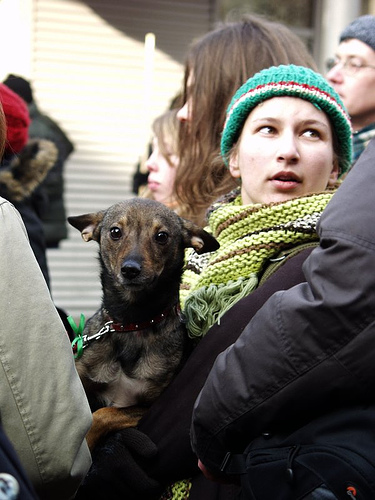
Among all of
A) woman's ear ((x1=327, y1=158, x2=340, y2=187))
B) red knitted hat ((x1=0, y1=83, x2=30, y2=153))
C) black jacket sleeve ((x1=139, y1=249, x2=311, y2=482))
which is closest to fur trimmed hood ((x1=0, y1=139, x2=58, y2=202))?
red knitted hat ((x1=0, y1=83, x2=30, y2=153))

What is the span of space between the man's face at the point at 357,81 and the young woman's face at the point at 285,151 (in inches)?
66.3

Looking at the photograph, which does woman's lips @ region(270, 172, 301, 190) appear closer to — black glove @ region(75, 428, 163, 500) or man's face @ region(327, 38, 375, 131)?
black glove @ region(75, 428, 163, 500)

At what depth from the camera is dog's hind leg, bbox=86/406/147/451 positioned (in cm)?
271

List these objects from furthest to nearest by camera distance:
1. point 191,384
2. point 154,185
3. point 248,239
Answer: point 154,185
point 248,239
point 191,384

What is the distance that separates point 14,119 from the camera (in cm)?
420

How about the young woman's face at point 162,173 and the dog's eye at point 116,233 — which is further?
the young woman's face at point 162,173

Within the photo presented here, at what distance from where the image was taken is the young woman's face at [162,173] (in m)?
4.45

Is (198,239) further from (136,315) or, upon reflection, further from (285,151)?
(285,151)

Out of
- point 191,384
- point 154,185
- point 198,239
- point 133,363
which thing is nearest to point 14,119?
point 154,185

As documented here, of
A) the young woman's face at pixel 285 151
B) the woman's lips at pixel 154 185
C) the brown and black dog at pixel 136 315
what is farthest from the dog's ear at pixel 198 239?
the woman's lips at pixel 154 185

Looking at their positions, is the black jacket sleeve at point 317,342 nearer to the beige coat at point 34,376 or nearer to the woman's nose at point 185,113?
the beige coat at point 34,376

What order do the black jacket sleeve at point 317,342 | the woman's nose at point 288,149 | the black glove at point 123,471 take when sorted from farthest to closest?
the woman's nose at point 288,149, the black glove at point 123,471, the black jacket sleeve at point 317,342

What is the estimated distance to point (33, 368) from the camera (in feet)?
6.22

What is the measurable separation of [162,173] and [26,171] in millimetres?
851
